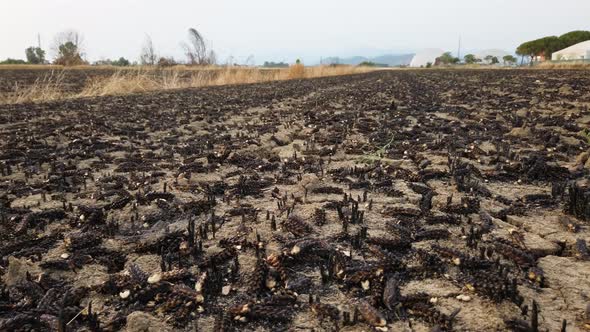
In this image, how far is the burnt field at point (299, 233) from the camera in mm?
2193

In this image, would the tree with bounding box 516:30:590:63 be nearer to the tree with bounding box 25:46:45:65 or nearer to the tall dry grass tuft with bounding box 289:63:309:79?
the tall dry grass tuft with bounding box 289:63:309:79

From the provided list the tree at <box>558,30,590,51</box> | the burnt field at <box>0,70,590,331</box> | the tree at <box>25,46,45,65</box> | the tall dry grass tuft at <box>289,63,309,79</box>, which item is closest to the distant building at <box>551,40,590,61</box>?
the tree at <box>558,30,590,51</box>

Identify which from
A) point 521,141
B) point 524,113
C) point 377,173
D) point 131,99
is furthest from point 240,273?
point 131,99

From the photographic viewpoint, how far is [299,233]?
311 cm

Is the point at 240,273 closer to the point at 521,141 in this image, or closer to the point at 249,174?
the point at 249,174

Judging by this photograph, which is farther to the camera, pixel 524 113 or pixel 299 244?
pixel 524 113

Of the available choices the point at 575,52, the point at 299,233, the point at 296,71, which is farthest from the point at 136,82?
the point at 575,52

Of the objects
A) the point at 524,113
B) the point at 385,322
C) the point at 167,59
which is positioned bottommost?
the point at 385,322

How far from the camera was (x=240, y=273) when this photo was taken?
8.48ft

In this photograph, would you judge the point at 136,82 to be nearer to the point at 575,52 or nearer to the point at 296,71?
the point at 296,71

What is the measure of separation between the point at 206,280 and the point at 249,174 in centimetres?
242

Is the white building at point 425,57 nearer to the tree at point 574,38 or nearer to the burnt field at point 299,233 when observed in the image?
the tree at point 574,38

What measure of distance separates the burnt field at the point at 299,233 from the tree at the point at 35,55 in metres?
86.7

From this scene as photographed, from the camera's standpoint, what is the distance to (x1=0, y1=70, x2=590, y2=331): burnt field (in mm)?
2193
